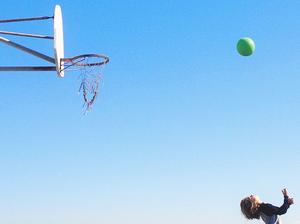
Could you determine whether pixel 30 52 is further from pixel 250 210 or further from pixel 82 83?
pixel 250 210

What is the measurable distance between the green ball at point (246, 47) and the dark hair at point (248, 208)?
6.50 metres

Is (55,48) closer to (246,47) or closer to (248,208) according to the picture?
(246,47)

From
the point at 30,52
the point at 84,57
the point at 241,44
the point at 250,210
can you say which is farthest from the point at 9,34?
the point at 250,210

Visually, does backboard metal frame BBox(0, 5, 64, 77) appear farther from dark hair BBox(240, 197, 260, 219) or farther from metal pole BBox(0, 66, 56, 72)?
dark hair BBox(240, 197, 260, 219)

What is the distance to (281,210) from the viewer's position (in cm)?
881

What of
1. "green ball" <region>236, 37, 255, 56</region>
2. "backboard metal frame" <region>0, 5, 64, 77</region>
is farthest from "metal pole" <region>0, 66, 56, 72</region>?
"green ball" <region>236, 37, 255, 56</region>

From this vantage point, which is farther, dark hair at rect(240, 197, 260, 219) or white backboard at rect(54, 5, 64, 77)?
white backboard at rect(54, 5, 64, 77)

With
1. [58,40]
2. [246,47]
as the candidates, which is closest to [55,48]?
[58,40]

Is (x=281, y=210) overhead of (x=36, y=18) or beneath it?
beneath

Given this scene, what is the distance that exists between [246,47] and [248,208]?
665 cm

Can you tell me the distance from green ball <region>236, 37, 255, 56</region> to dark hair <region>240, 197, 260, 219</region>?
6499 millimetres

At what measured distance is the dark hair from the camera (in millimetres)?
8875

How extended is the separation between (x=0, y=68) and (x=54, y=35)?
1.49m

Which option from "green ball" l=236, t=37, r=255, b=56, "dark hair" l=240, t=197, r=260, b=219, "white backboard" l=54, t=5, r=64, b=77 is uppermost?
"white backboard" l=54, t=5, r=64, b=77
